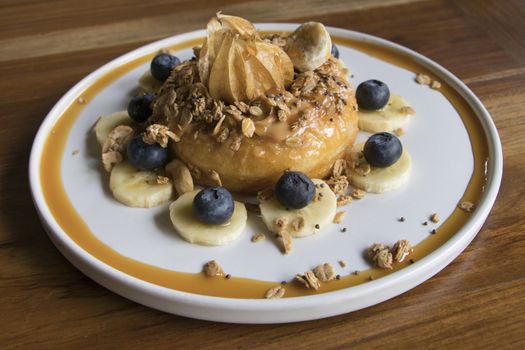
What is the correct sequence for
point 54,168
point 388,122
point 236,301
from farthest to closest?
1. point 388,122
2. point 54,168
3. point 236,301

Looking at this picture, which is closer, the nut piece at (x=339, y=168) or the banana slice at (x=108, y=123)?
the nut piece at (x=339, y=168)

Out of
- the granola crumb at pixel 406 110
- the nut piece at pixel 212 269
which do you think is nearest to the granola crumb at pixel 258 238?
the nut piece at pixel 212 269

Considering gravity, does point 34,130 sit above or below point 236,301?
below

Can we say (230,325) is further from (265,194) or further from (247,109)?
(247,109)

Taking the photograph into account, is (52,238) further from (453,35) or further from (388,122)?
(453,35)

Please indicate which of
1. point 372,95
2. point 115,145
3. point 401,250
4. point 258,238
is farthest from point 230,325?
point 372,95

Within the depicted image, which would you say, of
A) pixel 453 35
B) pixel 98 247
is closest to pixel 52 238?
pixel 98 247

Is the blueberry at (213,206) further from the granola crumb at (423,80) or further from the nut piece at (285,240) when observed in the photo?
the granola crumb at (423,80)
